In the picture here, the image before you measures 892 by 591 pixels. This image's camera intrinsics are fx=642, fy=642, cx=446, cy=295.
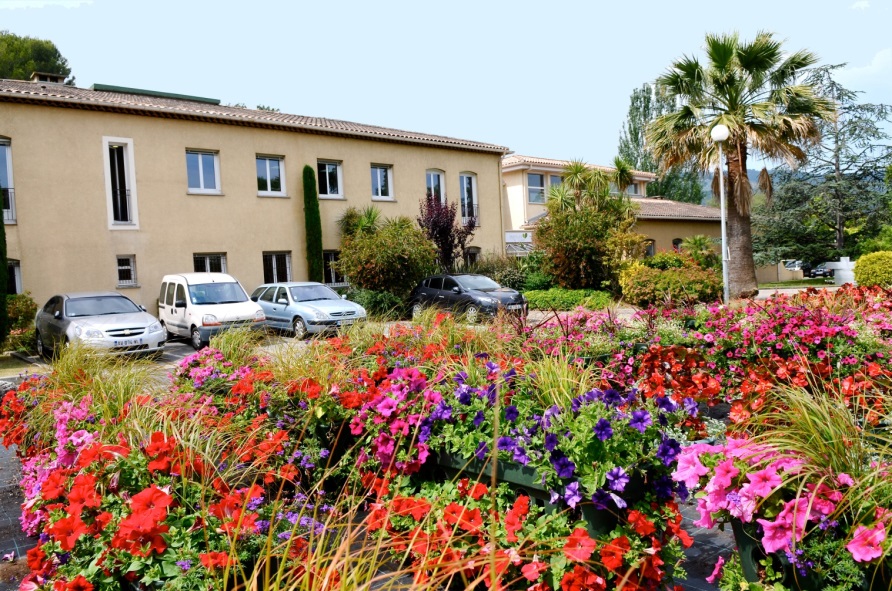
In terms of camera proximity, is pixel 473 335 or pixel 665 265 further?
pixel 665 265

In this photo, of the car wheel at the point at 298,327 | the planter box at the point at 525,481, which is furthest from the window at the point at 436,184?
the planter box at the point at 525,481

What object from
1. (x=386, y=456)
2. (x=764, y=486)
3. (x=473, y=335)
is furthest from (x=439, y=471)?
(x=473, y=335)

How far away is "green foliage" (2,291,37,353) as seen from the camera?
15.8m

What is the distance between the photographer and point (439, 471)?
3.40 metres

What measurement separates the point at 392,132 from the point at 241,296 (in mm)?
11852

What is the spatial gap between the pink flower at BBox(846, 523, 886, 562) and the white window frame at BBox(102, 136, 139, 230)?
2049 cm

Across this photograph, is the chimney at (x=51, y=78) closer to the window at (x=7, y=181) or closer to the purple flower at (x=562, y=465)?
the window at (x=7, y=181)

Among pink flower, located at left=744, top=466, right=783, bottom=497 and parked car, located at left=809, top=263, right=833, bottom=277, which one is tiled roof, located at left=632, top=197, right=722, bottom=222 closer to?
parked car, located at left=809, top=263, right=833, bottom=277

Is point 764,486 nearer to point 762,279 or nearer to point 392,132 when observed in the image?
point 392,132

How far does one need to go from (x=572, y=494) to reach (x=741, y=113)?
20060mm

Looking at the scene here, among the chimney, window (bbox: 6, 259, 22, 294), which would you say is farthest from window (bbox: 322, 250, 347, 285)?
the chimney

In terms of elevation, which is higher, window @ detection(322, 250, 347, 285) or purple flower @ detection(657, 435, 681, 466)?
window @ detection(322, 250, 347, 285)

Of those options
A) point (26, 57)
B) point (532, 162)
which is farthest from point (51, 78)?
point (532, 162)

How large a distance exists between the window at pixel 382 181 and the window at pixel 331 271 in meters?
2.96
